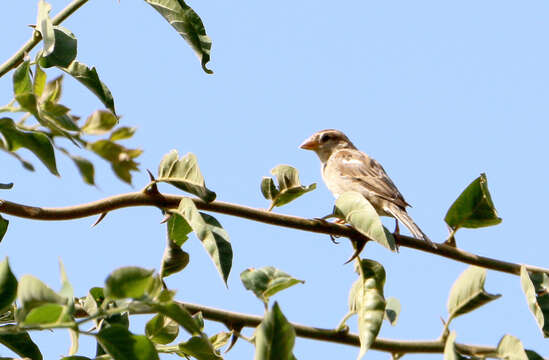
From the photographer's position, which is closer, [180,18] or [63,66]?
[63,66]

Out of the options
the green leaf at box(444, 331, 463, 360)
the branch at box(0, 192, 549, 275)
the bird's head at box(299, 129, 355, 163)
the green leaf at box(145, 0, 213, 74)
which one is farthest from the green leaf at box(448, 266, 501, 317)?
the bird's head at box(299, 129, 355, 163)

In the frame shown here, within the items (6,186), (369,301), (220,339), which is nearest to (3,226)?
(6,186)

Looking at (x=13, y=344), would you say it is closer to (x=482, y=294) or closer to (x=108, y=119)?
(x=108, y=119)

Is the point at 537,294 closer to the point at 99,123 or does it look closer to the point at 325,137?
the point at 99,123

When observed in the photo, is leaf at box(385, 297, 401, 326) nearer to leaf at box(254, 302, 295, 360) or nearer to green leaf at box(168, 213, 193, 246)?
green leaf at box(168, 213, 193, 246)

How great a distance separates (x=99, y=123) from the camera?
1.50 meters

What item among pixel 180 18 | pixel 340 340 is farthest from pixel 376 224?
pixel 180 18

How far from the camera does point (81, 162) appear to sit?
1.39 m

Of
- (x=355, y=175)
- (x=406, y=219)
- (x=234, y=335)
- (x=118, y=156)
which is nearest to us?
(x=118, y=156)

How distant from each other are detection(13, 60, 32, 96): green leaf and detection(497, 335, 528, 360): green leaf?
1.47 metres

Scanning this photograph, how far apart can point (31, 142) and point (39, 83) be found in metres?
0.16

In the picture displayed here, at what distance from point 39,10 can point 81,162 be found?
78 centimetres

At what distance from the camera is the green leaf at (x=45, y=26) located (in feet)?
6.29

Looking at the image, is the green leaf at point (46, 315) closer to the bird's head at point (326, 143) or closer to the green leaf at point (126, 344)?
the green leaf at point (126, 344)
